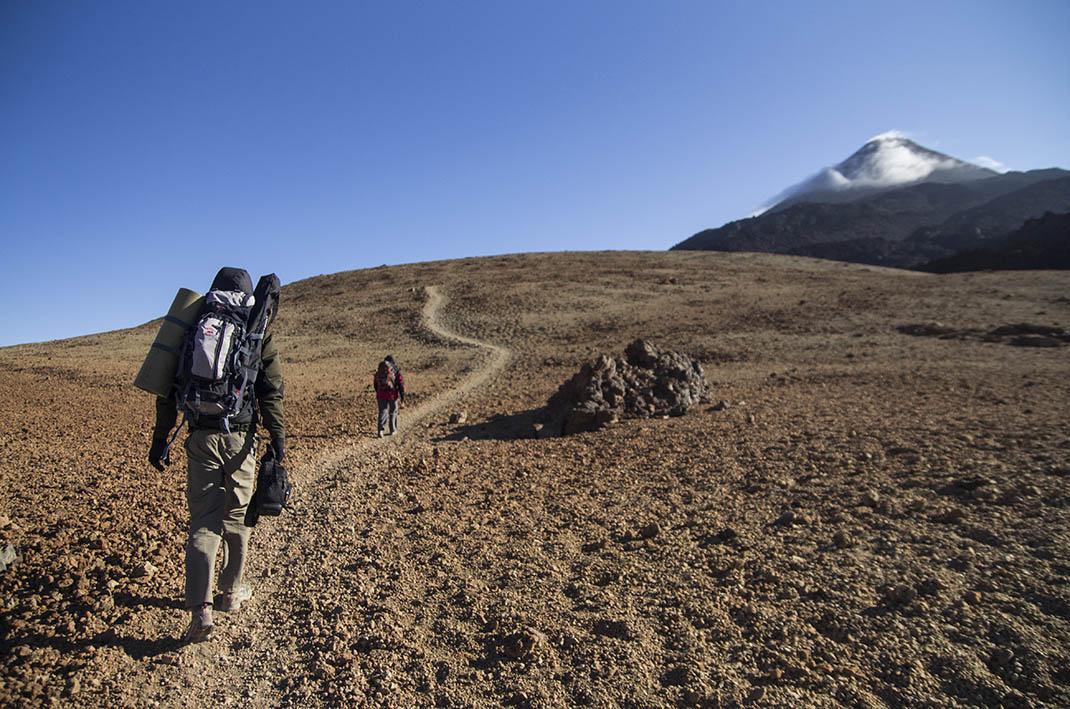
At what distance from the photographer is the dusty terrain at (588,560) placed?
3.18m

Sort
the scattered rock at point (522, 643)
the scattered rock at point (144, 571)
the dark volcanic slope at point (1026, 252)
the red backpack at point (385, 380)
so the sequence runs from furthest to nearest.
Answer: the dark volcanic slope at point (1026, 252) < the red backpack at point (385, 380) < the scattered rock at point (144, 571) < the scattered rock at point (522, 643)

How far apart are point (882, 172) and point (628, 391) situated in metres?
152

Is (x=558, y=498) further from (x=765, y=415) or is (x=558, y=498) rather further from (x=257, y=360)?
(x=765, y=415)

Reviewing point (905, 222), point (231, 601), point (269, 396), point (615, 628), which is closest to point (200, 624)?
point (231, 601)

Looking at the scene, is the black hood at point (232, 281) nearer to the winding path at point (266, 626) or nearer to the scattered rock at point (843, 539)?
the winding path at point (266, 626)

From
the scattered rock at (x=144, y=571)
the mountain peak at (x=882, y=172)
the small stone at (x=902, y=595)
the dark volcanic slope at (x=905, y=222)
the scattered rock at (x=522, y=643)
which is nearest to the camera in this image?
the scattered rock at (x=522, y=643)

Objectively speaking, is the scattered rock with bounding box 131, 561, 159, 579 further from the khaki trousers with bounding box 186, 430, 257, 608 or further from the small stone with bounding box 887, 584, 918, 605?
the small stone with bounding box 887, 584, 918, 605

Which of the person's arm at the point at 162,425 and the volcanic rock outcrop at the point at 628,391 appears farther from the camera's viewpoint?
the volcanic rock outcrop at the point at 628,391

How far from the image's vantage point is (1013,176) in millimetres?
102812

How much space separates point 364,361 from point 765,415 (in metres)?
17.2

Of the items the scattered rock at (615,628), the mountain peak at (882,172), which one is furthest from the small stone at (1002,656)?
the mountain peak at (882,172)

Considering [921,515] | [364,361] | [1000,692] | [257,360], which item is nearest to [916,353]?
[921,515]

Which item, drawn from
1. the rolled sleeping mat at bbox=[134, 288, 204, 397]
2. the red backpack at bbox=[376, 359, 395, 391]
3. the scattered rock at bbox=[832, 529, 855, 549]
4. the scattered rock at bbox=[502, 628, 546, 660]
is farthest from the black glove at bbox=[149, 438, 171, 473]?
the red backpack at bbox=[376, 359, 395, 391]

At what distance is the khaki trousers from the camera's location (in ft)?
11.4
